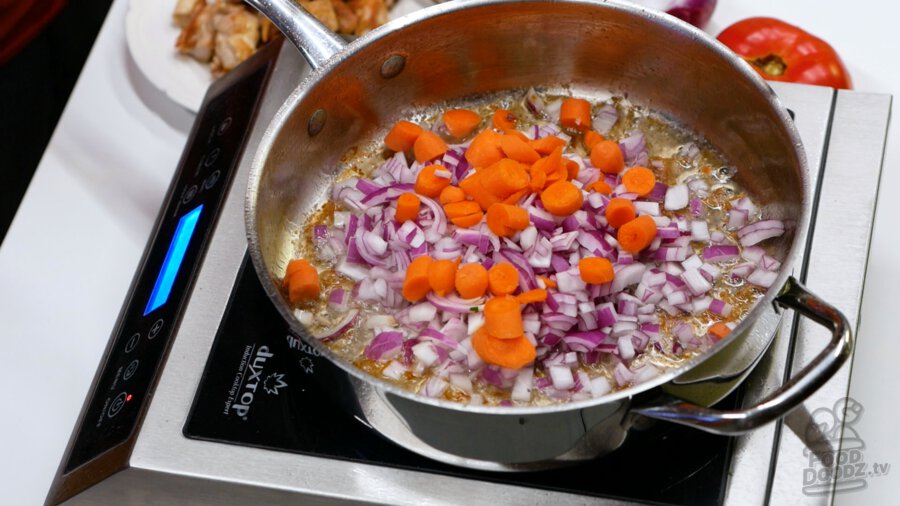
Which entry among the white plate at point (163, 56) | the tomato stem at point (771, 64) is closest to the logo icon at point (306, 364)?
the white plate at point (163, 56)

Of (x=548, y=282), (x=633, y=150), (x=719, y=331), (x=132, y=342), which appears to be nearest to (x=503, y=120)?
(x=633, y=150)

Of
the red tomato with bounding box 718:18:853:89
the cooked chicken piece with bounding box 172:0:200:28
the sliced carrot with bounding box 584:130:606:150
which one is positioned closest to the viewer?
the sliced carrot with bounding box 584:130:606:150

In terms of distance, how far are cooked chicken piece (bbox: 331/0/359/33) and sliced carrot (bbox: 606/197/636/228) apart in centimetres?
69

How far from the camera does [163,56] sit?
1396 millimetres

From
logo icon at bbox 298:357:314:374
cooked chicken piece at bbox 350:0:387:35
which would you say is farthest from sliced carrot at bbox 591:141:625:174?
cooked chicken piece at bbox 350:0:387:35

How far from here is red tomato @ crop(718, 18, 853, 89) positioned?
132cm

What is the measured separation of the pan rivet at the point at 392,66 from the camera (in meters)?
1.01

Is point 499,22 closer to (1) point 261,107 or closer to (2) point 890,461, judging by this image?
(1) point 261,107

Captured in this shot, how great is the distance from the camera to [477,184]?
929 mm

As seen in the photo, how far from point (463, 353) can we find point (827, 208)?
1.40 feet

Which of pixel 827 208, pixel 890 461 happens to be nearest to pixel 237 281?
pixel 827 208

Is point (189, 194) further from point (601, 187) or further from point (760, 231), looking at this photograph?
point (760, 231)

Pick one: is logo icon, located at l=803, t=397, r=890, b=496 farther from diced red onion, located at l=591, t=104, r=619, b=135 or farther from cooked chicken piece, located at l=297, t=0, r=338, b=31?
cooked chicken piece, located at l=297, t=0, r=338, b=31

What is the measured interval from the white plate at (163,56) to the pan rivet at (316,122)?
420 mm
